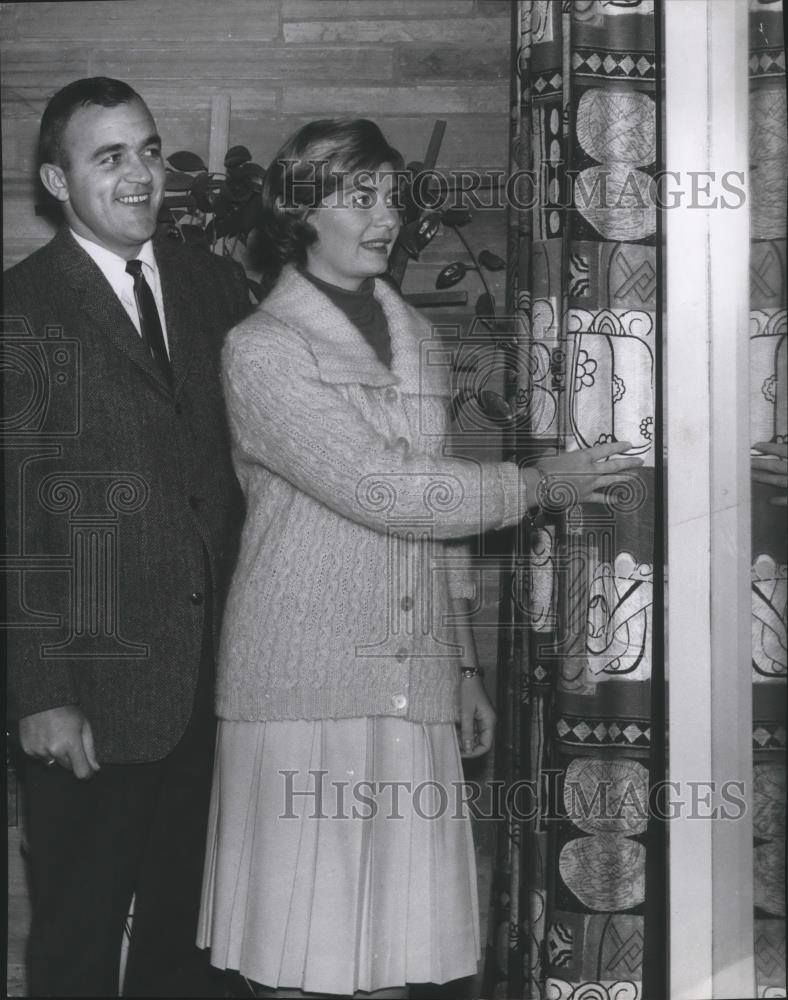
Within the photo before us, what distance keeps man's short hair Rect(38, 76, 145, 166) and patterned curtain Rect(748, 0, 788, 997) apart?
755mm

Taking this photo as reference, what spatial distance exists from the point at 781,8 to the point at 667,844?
3.37ft

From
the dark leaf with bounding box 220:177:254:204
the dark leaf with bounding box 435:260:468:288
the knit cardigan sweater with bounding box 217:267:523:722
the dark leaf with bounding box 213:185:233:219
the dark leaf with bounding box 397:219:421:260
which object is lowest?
the knit cardigan sweater with bounding box 217:267:523:722

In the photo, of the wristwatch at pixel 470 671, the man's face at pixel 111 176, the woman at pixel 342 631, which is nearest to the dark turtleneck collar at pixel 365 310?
the woman at pixel 342 631

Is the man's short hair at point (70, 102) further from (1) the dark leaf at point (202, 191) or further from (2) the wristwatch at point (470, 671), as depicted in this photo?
(2) the wristwatch at point (470, 671)

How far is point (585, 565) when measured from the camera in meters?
1.33

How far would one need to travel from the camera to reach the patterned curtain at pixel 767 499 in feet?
4.35

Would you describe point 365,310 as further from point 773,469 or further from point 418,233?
point 773,469

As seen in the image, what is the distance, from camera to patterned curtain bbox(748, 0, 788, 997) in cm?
133

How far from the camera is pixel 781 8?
4.47 feet

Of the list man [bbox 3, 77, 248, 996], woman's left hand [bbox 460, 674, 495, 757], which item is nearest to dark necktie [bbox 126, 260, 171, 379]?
man [bbox 3, 77, 248, 996]

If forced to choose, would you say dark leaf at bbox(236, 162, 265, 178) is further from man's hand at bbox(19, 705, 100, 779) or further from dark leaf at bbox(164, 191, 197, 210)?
man's hand at bbox(19, 705, 100, 779)

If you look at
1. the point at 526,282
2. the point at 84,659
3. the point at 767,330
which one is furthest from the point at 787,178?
the point at 84,659

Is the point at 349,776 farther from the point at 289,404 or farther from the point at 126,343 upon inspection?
the point at 126,343

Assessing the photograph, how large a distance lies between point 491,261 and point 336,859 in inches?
28.9
